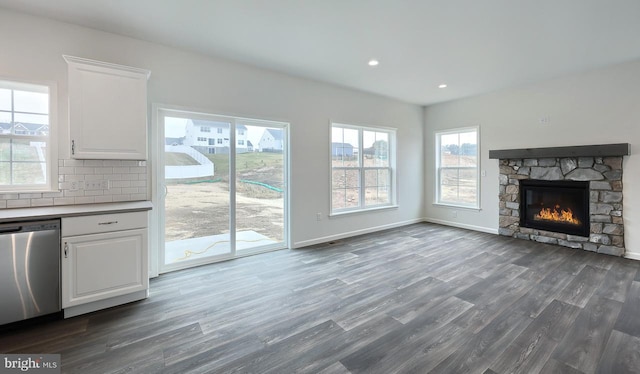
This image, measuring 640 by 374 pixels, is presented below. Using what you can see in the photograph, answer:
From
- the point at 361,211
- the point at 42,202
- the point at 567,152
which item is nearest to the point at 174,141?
the point at 42,202

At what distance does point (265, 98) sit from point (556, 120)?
4.68 metres

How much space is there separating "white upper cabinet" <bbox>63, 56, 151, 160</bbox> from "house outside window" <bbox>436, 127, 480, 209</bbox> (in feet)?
18.4

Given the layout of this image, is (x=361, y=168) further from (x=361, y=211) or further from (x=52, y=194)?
(x=52, y=194)

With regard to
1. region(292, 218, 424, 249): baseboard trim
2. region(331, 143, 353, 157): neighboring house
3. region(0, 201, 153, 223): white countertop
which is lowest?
region(292, 218, 424, 249): baseboard trim

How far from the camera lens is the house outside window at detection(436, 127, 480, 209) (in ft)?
18.6

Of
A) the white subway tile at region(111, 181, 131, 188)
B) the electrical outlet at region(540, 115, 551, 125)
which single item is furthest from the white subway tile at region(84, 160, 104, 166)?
the electrical outlet at region(540, 115, 551, 125)

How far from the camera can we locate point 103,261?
252 centimetres

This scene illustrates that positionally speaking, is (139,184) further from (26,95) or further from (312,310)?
(312,310)

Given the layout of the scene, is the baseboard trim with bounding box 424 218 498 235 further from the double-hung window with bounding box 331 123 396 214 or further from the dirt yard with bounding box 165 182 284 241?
the dirt yard with bounding box 165 182 284 241

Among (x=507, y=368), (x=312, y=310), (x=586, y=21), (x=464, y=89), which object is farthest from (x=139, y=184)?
(x=464, y=89)

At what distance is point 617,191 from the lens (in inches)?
158

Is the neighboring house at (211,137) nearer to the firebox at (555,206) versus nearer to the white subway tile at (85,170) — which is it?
the white subway tile at (85,170)

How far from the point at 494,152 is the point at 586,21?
264cm

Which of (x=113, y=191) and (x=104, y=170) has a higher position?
(x=104, y=170)
